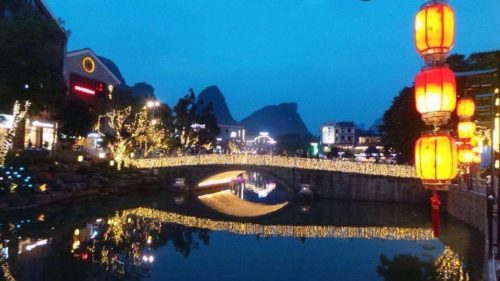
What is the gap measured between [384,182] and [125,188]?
20141 mm

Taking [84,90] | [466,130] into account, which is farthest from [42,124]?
[466,130]

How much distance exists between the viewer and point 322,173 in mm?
35812

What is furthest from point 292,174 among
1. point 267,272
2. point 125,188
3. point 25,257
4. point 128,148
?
point 25,257

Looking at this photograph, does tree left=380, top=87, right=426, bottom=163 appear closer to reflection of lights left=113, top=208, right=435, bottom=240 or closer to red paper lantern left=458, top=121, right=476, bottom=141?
reflection of lights left=113, top=208, right=435, bottom=240

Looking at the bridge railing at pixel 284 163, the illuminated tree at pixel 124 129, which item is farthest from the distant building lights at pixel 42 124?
the bridge railing at pixel 284 163

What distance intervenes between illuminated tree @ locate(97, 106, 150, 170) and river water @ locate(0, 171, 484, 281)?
30.9ft

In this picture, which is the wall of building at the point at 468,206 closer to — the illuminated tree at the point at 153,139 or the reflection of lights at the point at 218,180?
the reflection of lights at the point at 218,180

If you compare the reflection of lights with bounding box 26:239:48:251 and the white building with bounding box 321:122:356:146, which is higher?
the white building with bounding box 321:122:356:146

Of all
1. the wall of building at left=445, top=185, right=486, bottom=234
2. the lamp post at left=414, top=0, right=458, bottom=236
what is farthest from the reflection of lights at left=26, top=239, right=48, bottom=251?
the wall of building at left=445, top=185, right=486, bottom=234

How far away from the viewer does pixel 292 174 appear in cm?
3662

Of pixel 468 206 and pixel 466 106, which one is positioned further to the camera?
pixel 468 206

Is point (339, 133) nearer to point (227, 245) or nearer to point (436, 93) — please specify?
point (227, 245)

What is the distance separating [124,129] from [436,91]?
37569mm

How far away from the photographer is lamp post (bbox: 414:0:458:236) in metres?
7.19
